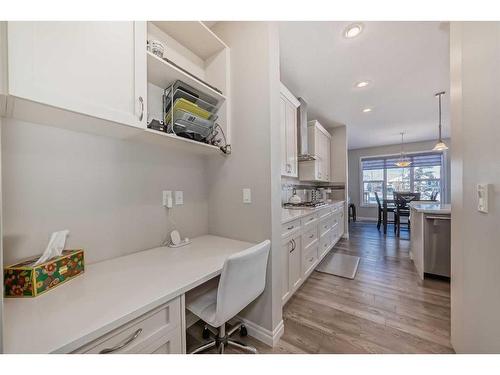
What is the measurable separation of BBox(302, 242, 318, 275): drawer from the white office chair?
109 cm

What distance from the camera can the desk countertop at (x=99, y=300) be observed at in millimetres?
553

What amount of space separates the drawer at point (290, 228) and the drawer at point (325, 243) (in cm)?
98

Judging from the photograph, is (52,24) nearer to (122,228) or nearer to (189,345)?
(122,228)

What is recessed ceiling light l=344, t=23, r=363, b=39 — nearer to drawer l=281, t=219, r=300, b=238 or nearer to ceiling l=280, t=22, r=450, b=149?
ceiling l=280, t=22, r=450, b=149

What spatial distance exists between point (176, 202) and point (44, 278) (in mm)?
809

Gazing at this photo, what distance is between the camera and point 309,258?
2314mm

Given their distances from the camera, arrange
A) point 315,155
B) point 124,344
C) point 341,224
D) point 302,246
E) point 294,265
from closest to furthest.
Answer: point 124,344
point 294,265
point 302,246
point 315,155
point 341,224

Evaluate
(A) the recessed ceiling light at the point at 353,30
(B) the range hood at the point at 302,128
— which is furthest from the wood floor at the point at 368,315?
(A) the recessed ceiling light at the point at 353,30

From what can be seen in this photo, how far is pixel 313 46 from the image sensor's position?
188cm

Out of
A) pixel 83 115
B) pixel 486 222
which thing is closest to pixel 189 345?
pixel 83 115

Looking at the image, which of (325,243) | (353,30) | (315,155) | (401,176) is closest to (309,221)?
(325,243)

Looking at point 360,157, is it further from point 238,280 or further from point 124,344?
point 124,344

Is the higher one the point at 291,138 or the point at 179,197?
the point at 291,138

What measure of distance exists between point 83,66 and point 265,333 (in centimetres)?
191
